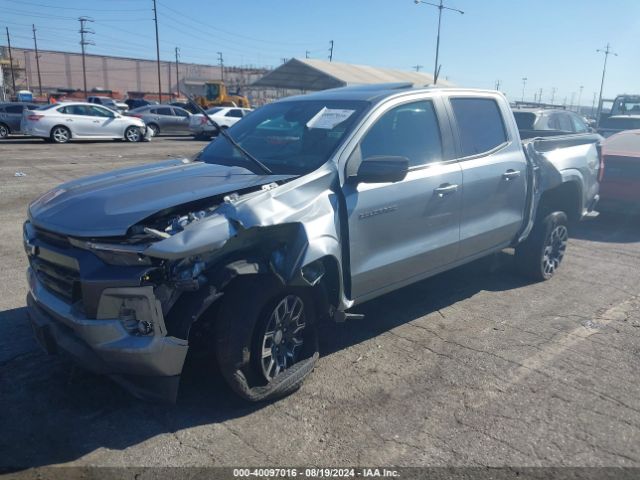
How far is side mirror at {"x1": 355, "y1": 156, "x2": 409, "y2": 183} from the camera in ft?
12.3

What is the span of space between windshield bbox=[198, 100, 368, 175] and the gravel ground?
58.9 inches

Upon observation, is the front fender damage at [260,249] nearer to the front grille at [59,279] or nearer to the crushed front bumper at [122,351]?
the crushed front bumper at [122,351]

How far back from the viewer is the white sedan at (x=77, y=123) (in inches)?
796

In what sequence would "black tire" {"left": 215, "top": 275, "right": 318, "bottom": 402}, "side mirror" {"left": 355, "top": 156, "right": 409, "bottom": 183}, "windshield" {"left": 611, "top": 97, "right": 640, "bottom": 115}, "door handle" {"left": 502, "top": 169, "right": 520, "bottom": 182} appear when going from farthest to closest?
"windshield" {"left": 611, "top": 97, "right": 640, "bottom": 115} → "door handle" {"left": 502, "top": 169, "right": 520, "bottom": 182} → "side mirror" {"left": 355, "top": 156, "right": 409, "bottom": 183} → "black tire" {"left": 215, "top": 275, "right": 318, "bottom": 402}

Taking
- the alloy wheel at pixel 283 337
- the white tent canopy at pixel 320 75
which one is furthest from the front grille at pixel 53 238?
the white tent canopy at pixel 320 75

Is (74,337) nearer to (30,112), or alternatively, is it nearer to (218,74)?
(30,112)

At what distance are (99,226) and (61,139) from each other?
19847 mm

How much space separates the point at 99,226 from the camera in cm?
314

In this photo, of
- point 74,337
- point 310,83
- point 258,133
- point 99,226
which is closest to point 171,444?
point 74,337

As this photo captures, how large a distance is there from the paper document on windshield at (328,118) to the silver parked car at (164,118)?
24.9 meters

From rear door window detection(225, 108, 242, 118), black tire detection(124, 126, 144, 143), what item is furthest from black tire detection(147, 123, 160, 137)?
black tire detection(124, 126, 144, 143)

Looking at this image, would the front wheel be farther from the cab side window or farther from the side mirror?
the side mirror

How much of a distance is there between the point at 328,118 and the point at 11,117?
21884mm

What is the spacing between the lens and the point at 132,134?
75.9 ft
